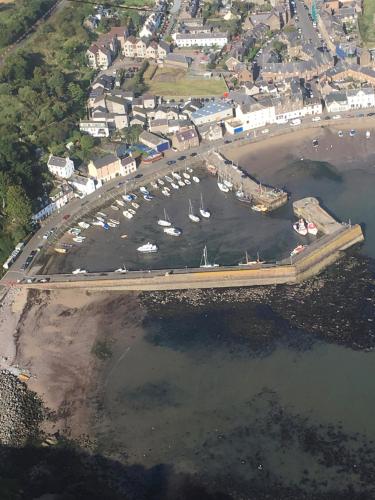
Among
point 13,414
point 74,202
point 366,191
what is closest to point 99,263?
point 74,202

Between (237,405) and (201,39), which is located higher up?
(201,39)

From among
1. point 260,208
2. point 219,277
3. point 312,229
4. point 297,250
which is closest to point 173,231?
point 219,277

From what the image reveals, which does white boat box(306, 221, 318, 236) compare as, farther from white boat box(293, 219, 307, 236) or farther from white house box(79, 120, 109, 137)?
white house box(79, 120, 109, 137)

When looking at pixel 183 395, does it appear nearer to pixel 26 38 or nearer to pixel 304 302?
pixel 304 302

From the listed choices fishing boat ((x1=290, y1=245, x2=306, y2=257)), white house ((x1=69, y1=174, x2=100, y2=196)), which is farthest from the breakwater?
white house ((x1=69, y1=174, x2=100, y2=196))

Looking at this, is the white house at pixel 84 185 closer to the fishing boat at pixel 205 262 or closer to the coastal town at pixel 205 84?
the coastal town at pixel 205 84

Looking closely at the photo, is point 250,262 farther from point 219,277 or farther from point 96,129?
point 96,129
